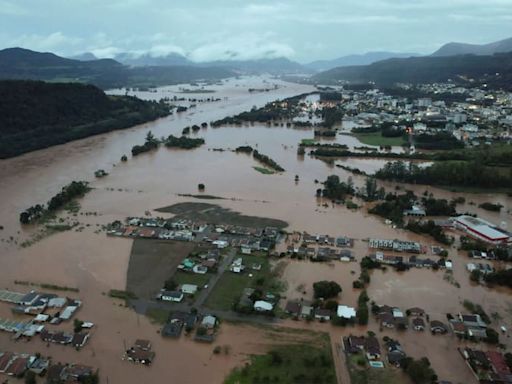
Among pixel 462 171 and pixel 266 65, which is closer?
pixel 462 171

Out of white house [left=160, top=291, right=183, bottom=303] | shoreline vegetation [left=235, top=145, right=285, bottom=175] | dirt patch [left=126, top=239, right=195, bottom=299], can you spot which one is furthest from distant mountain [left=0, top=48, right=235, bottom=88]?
white house [left=160, top=291, right=183, bottom=303]

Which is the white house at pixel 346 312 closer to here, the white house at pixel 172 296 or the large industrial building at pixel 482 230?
the white house at pixel 172 296

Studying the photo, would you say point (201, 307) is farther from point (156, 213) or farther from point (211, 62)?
point (211, 62)

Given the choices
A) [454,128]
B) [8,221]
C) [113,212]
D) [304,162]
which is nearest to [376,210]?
[304,162]


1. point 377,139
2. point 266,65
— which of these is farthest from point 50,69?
point 266,65

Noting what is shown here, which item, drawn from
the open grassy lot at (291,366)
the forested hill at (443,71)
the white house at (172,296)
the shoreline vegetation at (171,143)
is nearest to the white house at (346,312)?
the open grassy lot at (291,366)

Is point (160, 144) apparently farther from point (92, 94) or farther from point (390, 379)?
point (390, 379)
